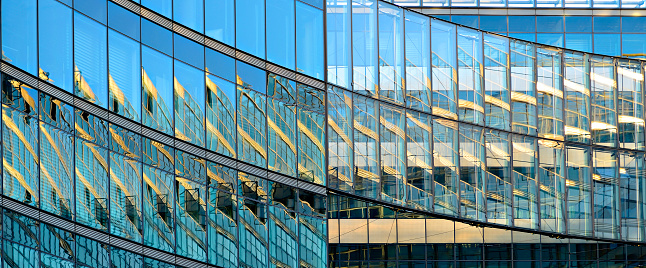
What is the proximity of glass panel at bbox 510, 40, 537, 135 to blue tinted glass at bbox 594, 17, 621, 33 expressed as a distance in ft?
24.5

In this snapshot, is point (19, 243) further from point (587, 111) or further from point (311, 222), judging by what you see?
point (587, 111)

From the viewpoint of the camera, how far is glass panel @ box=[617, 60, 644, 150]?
34688 millimetres

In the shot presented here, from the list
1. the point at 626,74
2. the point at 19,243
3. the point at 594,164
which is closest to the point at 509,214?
the point at 594,164

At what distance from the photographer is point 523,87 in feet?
113

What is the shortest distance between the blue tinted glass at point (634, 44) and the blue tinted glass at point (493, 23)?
5.50 m

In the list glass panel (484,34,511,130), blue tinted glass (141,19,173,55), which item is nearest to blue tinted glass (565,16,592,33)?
glass panel (484,34,511,130)

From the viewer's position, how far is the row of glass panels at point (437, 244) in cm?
3888

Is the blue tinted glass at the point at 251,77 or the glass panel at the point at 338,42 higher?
the glass panel at the point at 338,42

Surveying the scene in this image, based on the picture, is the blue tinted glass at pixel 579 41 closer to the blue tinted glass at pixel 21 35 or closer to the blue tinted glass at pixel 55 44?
the blue tinted glass at pixel 55 44

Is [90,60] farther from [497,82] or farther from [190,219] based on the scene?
[497,82]

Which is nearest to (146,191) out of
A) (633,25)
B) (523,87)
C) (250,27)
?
(250,27)

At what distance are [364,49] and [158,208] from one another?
32.4 ft

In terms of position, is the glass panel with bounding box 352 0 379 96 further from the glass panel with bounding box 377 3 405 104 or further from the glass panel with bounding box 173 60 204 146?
the glass panel with bounding box 173 60 204 146

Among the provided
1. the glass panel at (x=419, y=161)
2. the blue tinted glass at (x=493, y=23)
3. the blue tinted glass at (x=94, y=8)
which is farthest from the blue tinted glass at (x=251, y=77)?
the blue tinted glass at (x=493, y=23)
